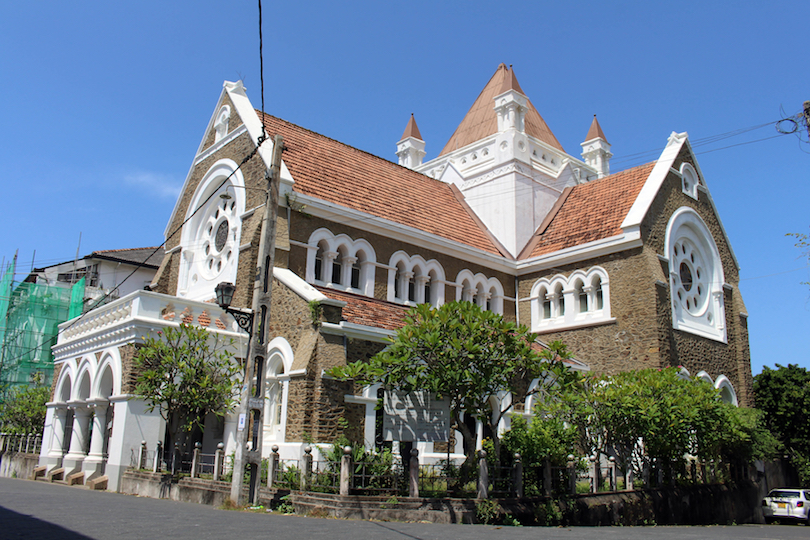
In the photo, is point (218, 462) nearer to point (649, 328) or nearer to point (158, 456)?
point (158, 456)

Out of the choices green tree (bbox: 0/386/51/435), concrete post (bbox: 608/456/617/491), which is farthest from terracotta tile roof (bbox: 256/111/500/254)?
green tree (bbox: 0/386/51/435)

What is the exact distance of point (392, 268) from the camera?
70.9 feet

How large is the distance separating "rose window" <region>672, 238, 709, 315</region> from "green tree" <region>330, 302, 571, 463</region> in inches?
512

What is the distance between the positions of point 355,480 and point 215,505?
2.84 meters

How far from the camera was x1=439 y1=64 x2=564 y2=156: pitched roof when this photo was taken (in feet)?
100

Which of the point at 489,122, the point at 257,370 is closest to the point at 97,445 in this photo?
the point at 257,370

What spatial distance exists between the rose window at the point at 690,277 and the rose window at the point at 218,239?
15.6m

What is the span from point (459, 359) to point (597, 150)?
2517 centimetres

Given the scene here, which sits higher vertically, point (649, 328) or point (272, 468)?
point (649, 328)

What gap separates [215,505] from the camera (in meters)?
13.2

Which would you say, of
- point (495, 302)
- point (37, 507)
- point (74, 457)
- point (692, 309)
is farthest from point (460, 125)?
point (37, 507)

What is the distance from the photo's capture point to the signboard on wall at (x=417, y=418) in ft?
42.5

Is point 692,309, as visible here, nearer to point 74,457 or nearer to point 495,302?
point 495,302

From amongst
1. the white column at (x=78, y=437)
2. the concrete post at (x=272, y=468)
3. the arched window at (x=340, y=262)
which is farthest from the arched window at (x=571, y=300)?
the white column at (x=78, y=437)
